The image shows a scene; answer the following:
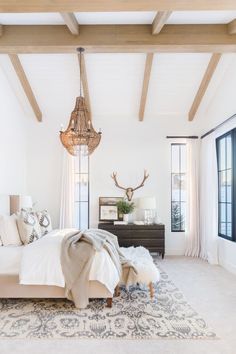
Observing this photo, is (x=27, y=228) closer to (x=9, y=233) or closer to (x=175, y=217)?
(x=9, y=233)

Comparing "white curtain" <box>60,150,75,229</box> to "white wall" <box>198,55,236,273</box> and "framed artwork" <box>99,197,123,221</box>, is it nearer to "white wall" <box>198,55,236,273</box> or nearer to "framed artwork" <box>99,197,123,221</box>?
"framed artwork" <box>99,197,123,221</box>

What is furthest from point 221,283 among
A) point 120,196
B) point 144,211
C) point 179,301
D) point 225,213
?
point 120,196

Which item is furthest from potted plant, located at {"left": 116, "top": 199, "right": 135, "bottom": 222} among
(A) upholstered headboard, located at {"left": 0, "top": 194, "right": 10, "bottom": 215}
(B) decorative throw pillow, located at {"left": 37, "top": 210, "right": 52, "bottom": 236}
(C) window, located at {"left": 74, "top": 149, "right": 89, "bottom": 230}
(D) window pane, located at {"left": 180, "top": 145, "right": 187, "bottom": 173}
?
(A) upholstered headboard, located at {"left": 0, "top": 194, "right": 10, "bottom": 215}

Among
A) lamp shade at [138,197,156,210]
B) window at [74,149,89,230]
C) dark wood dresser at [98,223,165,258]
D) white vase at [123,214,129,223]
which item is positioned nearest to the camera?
dark wood dresser at [98,223,165,258]

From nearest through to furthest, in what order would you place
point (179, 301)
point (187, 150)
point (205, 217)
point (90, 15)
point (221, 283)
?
1. point (179, 301)
2. point (90, 15)
3. point (221, 283)
4. point (205, 217)
5. point (187, 150)

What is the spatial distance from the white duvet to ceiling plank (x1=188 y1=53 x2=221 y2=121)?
3870 mm

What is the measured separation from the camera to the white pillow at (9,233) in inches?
158

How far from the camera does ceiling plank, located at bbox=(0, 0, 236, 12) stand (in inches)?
108

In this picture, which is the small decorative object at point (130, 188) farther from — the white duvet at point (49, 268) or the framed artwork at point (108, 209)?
the white duvet at point (49, 268)

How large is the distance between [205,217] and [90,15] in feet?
14.2

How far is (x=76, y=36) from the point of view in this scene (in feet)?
13.6

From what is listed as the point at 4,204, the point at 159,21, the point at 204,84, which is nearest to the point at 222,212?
the point at 204,84

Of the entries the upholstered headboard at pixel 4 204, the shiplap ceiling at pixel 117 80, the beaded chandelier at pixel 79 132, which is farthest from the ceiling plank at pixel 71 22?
the upholstered headboard at pixel 4 204

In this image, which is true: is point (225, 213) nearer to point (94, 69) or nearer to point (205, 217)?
point (205, 217)
